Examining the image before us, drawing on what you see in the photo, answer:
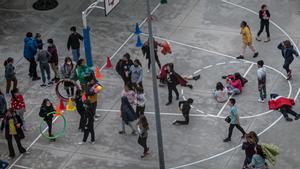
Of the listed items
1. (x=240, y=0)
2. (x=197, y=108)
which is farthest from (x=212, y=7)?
(x=197, y=108)

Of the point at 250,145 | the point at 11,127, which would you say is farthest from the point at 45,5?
the point at 250,145

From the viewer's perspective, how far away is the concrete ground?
24.0 m

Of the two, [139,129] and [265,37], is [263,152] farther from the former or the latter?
[265,37]

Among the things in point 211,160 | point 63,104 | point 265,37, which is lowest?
point 211,160

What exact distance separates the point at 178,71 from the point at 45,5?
8817 millimetres

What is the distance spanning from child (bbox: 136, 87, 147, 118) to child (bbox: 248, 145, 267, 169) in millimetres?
4695

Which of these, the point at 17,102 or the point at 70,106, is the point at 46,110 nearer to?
the point at 17,102

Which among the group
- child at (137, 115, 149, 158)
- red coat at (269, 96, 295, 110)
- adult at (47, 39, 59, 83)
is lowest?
child at (137, 115, 149, 158)

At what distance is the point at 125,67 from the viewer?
26.6 meters

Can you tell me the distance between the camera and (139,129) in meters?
22.8

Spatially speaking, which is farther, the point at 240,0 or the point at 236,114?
the point at 240,0

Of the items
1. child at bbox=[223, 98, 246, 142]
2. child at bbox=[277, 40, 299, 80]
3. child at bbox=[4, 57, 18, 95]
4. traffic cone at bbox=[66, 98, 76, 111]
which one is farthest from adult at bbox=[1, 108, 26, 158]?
child at bbox=[277, 40, 299, 80]

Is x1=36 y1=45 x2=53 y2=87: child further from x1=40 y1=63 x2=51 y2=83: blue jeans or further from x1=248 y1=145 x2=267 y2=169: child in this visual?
x1=248 y1=145 x2=267 y2=169: child

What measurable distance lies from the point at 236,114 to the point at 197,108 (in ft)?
9.51
